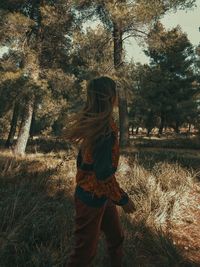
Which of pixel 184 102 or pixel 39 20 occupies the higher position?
pixel 39 20

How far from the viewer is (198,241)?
5.58 meters

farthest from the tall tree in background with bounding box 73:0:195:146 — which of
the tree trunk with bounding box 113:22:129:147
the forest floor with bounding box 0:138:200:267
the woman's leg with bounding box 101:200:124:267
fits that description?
the woman's leg with bounding box 101:200:124:267

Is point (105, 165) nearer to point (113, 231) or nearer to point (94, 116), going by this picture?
point (94, 116)

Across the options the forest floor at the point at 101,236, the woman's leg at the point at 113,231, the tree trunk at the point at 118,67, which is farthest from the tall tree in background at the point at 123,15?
the woman's leg at the point at 113,231

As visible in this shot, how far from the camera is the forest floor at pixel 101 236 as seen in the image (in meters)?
4.09

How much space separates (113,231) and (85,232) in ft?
1.51

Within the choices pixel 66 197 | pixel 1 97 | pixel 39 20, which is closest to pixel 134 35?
pixel 39 20

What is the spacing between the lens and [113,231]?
139 inches

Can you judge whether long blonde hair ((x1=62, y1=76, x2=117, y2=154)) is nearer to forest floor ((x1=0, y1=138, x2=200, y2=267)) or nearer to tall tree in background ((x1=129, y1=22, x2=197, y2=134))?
forest floor ((x1=0, y1=138, x2=200, y2=267))

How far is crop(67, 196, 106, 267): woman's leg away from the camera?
3.12 m

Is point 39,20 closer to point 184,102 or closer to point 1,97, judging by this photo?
point 1,97

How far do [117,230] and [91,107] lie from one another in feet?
3.93

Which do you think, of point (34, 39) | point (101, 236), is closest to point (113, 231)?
point (101, 236)

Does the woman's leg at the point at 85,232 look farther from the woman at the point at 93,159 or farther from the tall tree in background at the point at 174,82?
the tall tree in background at the point at 174,82
